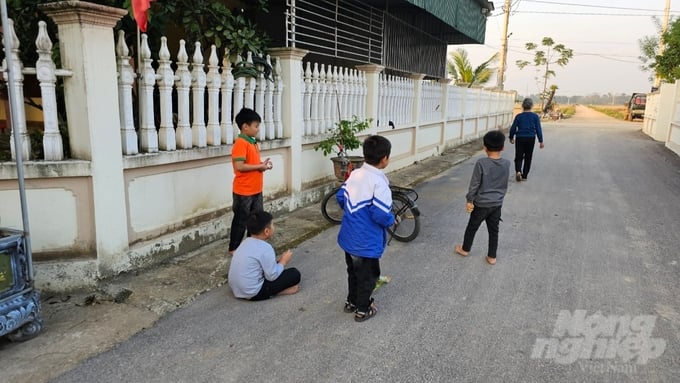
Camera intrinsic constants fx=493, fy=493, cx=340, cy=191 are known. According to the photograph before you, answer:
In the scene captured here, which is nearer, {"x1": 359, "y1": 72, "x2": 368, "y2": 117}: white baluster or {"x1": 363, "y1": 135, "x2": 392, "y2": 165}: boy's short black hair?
{"x1": 363, "y1": 135, "x2": 392, "y2": 165}: boy's short black hair

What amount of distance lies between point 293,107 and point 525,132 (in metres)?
4.57

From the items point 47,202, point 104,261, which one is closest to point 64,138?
point 47,202

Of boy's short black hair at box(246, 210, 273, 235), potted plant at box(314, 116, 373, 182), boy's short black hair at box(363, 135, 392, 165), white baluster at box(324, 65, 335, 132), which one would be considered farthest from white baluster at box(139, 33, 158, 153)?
white baluster at box(324, 65, 335, 132)

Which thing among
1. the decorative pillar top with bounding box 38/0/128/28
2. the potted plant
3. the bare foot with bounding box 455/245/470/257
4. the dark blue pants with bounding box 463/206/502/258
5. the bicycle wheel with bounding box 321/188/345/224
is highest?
the decorative pillar top with bounding box 38/0/128/28

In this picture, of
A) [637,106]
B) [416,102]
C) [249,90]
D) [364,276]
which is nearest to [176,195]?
[249,90]

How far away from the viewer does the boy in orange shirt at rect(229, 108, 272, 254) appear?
4277 millimetres

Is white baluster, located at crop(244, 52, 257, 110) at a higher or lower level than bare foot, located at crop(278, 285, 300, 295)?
higher

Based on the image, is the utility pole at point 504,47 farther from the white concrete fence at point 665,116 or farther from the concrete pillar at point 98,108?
the concrete pillar at point 98,108

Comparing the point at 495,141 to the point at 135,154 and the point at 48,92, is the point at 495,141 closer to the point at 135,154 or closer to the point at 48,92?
the point at 135,154

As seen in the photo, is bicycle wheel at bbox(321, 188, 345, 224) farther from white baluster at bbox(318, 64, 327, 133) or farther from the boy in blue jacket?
the boy in blue jacket

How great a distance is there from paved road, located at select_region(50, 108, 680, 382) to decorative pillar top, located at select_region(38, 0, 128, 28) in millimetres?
2220

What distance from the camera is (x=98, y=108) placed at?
3.74 m

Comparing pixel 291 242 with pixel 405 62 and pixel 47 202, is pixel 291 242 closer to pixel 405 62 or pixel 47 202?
pixel 47 202

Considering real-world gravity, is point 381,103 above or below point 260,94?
below
